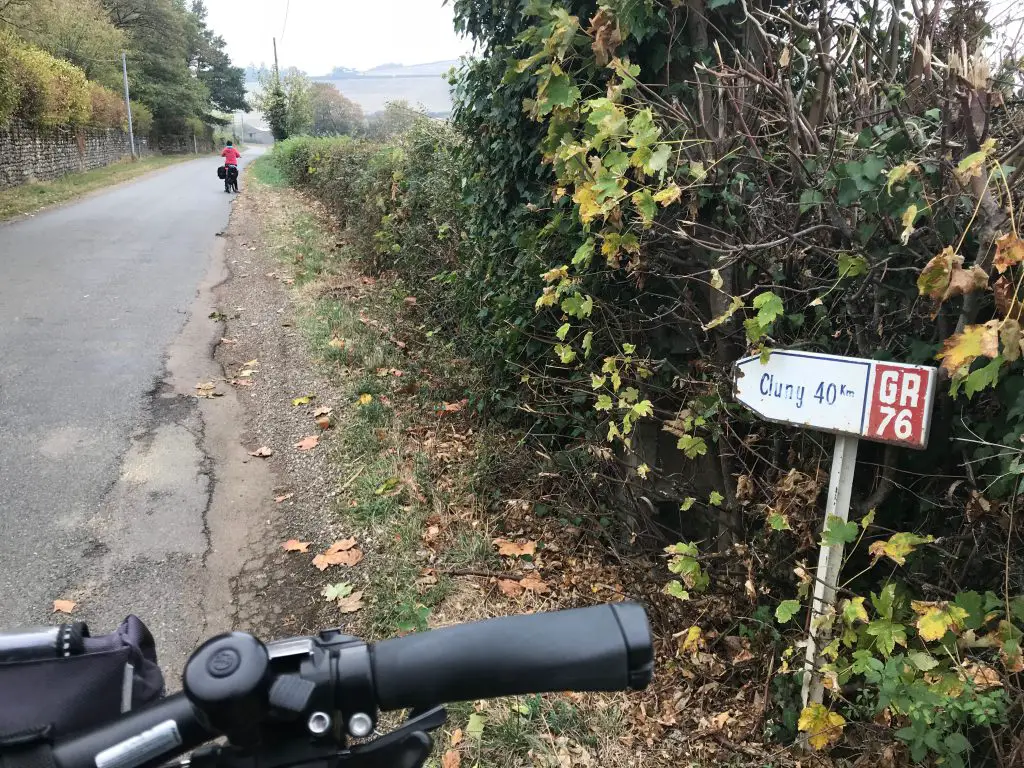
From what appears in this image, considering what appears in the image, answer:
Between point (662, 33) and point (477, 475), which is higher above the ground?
point (662, 33)

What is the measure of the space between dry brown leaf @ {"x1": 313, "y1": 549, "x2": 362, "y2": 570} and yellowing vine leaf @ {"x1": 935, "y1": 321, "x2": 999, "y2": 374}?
309 cm

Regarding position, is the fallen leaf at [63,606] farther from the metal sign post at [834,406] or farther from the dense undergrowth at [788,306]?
the metal sign post at [834,406]

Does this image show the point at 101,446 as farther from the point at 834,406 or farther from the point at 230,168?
the point at 230,168

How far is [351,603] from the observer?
3.61 meters

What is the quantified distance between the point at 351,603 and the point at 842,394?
2569 millimetres

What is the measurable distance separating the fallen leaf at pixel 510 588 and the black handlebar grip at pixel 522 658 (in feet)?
9.54

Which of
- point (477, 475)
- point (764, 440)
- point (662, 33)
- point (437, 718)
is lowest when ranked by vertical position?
point (477, 475)

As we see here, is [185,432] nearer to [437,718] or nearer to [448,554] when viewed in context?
[448,554]

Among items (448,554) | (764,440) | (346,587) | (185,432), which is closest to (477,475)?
(448,554)

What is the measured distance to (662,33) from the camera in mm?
3232

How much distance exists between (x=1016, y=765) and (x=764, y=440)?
139cm

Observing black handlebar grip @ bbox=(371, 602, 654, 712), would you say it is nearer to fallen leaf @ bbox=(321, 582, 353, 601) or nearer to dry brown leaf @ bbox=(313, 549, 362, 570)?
fallen leaf @ bbox=(321, 582, 353, 601)

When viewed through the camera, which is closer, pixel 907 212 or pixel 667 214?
pixel 907 212

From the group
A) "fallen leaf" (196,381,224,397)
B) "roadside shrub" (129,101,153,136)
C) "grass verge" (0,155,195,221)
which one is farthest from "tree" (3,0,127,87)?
"fallen leaf" (196,381,224,397)
